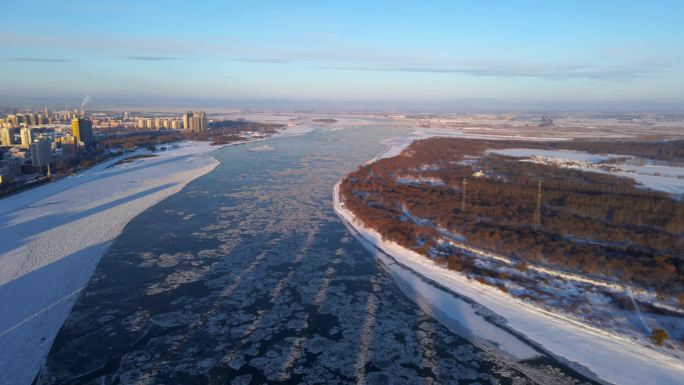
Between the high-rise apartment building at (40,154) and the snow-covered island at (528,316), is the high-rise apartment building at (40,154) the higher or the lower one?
the higher one

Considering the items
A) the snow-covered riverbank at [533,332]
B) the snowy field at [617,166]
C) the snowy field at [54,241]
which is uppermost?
the snowy field at [617,166]

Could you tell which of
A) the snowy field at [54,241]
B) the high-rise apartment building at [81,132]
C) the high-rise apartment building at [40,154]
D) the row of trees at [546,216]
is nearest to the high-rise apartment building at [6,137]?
the high-rise apartment building at [81,132]

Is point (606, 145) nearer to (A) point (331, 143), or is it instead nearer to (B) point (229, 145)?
(A) point (331, 143)

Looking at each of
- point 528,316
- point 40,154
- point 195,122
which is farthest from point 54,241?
point 195,122

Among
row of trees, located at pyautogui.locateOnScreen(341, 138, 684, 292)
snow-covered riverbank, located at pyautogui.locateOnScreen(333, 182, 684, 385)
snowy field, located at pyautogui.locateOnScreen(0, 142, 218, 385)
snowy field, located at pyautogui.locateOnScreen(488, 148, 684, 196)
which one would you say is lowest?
snow-covered riverbank, located at pyautogui.locateOnScreen(333, 182, 684, 385)

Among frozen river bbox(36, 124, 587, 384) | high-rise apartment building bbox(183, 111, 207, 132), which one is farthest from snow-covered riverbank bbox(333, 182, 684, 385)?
high-rise apartment building bbox(183, 111, 207, 132)

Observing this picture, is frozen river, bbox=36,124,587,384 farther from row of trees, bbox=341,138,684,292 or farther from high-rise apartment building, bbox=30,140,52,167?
high-rise apartment building, bbox=30,140,52,167

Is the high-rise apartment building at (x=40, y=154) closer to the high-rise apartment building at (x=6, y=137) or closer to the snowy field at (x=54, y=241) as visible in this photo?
the snowy field at (x=54, y=241)

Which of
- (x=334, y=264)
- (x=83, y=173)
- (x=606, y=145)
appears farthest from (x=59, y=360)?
(x=606, y=145)
